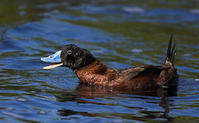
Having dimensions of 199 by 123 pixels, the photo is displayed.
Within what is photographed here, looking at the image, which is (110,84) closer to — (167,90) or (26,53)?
(167,90)

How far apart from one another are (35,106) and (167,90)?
7.79 ft

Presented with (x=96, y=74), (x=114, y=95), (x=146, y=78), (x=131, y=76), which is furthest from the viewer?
(x=96, y=74)

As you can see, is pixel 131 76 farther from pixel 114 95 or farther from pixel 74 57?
pixel 74 57

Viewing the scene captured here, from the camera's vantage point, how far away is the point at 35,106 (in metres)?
6.11

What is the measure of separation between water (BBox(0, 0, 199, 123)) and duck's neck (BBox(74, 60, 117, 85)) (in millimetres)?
179

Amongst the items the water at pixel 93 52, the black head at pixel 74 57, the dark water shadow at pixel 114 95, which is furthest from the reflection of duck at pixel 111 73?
the water at pixel 93 52

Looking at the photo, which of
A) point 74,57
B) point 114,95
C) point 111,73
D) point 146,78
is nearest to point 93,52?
point 74,57

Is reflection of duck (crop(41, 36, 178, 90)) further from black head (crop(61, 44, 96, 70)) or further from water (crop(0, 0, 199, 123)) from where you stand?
water (crop(0, 0, 199, 123))

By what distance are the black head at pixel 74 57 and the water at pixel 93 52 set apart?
36cm

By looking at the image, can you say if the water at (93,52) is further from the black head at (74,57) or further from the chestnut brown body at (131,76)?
the black head at (74,57)

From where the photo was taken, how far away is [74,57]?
7.49 meters

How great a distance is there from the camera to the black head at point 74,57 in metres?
7.43

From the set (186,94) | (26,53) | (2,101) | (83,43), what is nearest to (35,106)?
(2,101)

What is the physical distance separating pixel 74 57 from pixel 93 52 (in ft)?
9.16
